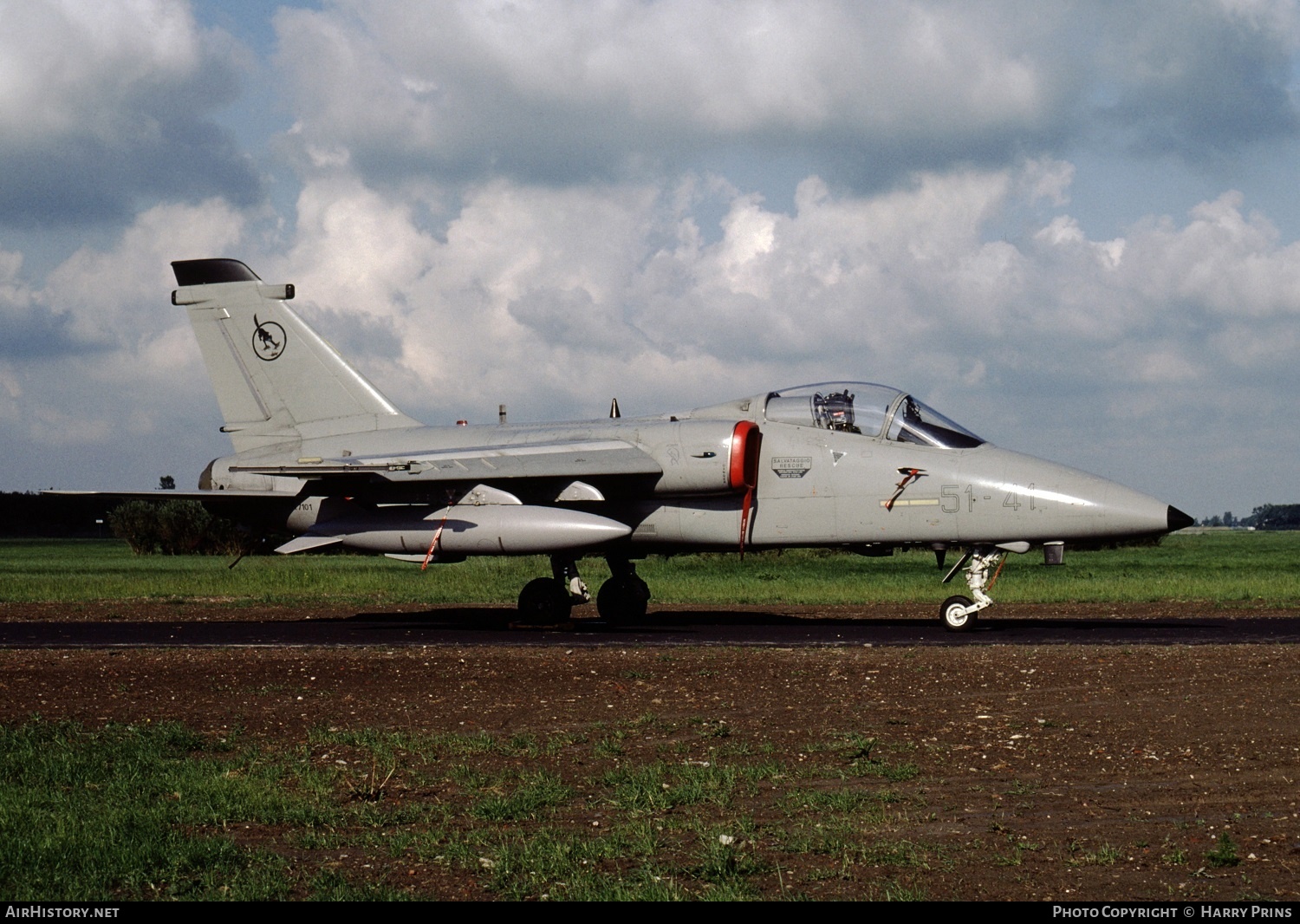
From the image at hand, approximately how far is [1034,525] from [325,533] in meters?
10.1

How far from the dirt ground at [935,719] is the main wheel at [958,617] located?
2.59m

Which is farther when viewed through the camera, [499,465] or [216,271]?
[216,271]

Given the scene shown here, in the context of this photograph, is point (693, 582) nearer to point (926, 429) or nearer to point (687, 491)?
point (687, 491)

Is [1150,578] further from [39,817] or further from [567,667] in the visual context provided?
[39,817]

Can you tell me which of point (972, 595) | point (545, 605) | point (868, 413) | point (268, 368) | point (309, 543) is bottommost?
point (545, 605)

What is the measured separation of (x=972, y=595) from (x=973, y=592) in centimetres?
5

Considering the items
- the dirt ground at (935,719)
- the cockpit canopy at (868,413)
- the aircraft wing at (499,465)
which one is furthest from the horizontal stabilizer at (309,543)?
the cockpit canopy at (868,413)

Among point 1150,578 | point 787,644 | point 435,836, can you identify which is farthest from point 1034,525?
point 1150,578

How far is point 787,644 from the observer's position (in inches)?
615

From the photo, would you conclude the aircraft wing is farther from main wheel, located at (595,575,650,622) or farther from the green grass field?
the green grass field

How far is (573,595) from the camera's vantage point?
19.8 metres

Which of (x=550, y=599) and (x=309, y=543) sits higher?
(x=309, y=543)

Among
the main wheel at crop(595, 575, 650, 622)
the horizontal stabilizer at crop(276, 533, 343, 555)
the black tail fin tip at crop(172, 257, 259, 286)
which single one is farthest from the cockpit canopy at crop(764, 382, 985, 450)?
the black tail fin tip at crop(172, 257, 259, 286)

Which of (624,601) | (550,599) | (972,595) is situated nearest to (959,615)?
(972,595)
